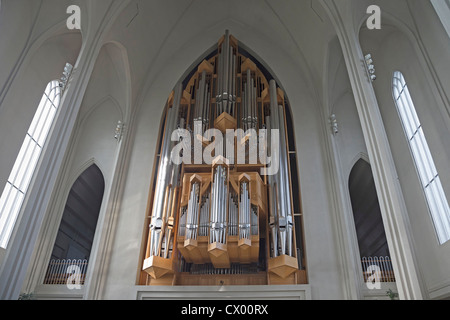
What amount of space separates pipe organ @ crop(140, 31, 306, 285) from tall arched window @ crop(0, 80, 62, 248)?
285 cm

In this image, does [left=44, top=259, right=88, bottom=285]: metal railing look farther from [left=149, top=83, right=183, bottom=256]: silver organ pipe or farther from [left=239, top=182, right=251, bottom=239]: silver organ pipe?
[left=239, top=182, right=251, bottom=239]: silver organ pipe

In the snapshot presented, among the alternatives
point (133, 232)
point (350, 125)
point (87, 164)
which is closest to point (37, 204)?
point (133, 232)

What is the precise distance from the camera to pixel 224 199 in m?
8.02

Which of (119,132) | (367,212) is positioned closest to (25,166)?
(119,132)

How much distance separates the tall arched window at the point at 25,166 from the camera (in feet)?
24.7

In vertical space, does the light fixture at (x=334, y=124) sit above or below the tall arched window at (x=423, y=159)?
above

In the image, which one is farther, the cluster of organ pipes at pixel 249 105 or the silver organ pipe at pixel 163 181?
the cluster of organ pipes at pixel 249 105

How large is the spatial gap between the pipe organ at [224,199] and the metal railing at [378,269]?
130 cm

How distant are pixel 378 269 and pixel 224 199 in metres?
3.61

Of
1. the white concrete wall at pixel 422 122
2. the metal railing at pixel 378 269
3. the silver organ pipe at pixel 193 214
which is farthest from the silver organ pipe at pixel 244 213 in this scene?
the white concrete wall at pixel 422 122

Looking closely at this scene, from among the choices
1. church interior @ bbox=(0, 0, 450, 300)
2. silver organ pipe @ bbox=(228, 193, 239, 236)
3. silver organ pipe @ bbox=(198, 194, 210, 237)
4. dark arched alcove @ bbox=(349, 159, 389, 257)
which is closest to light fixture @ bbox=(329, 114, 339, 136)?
church interior @ bbox=(0, 0, 450, 300)

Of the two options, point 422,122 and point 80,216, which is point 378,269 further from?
point 80,216

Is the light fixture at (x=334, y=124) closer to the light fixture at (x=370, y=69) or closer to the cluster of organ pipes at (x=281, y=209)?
the cluster of organ pipes at (x=281, y=209)

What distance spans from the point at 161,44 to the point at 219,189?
18.0ft
